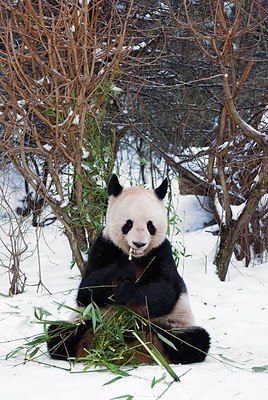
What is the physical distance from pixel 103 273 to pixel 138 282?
22cm

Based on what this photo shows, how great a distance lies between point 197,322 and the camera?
5.53 metres

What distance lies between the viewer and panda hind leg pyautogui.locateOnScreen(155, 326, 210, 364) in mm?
3930

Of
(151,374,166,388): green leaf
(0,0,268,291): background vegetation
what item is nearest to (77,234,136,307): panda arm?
(151,374,166,388): green leaf

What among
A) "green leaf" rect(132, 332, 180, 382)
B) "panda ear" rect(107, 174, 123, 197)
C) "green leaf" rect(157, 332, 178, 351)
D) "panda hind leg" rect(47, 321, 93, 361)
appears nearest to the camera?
"green leaf" rect(132, 332, 180, 382)

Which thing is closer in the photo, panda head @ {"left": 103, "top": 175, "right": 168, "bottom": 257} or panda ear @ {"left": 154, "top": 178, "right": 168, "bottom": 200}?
panda head @ {"left": 103, "top": 175, "right": 168, "bottom": 257}

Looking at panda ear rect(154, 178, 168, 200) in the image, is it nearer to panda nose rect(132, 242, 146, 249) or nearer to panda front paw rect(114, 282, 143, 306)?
panda nose rect(132, 242, 146, 249)

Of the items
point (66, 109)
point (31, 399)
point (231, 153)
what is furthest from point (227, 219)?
point (31, 399)

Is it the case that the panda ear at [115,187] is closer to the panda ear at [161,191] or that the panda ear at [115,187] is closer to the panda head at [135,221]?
the panda head at [135,221]

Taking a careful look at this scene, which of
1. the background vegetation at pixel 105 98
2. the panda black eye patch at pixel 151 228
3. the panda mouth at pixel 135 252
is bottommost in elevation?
the panda mouth at pixel 135 252

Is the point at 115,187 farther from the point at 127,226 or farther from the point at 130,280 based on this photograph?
the point at 130,280

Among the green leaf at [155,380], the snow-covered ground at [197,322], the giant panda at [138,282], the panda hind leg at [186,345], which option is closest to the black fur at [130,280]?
the giant panda at [138,282]

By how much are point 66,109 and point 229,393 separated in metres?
3.41

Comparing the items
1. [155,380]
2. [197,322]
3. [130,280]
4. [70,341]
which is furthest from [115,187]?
[197,322]

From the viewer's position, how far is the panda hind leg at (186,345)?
12.9 feet
